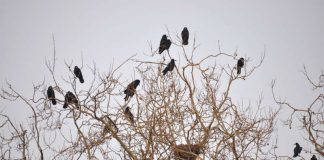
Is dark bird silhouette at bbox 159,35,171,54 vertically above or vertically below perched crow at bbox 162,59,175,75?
above

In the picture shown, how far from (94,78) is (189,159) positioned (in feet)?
6.88

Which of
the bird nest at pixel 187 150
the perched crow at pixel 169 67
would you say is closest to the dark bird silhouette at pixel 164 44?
the perched crow at pixel 169 67

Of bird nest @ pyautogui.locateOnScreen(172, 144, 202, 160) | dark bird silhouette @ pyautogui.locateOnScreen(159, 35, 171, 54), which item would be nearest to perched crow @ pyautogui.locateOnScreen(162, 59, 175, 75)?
dark bird silhouette @ pyautogui.locateOnScreen(159, 35, 171, 54)

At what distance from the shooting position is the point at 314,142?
18.0ft

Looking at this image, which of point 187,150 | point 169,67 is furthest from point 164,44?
point 187,150

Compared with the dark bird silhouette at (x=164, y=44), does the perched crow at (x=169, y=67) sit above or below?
below

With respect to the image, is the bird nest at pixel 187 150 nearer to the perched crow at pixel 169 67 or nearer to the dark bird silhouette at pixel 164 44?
the perched crow at pixel 169 67

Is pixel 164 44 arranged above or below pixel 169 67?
above

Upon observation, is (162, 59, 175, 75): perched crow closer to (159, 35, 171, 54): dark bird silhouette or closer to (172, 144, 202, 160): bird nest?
(159, 35, 171, 54): dark bird silhouette

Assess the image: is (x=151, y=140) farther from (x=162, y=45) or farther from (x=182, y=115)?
(x=162, y=45)

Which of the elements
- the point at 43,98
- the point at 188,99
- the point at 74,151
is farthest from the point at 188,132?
the point at 43,98

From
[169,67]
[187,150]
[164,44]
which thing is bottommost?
[187,150]

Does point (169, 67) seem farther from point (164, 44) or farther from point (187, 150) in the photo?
point (187, 150)

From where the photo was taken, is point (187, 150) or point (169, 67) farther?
point (169, 67)
